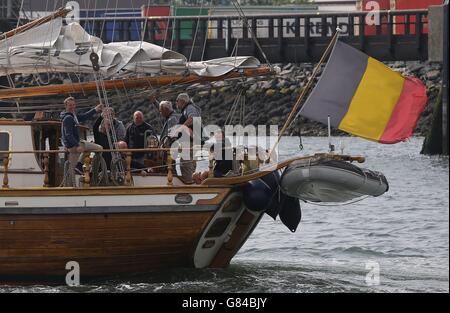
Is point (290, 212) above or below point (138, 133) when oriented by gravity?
below

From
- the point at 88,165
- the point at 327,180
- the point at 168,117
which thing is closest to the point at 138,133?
the point at 168,117

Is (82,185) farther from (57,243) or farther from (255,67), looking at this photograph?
(255,67)

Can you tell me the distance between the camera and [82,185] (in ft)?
78.2

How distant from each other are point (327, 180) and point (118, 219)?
3253 millimetres

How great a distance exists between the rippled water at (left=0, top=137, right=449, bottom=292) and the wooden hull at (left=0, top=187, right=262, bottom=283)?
0.90ft

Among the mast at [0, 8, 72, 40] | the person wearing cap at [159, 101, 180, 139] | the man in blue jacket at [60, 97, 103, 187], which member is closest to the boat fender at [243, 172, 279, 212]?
the person wearing cap at [159, 101, 180, 139]

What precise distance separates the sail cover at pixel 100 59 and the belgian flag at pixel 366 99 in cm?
299

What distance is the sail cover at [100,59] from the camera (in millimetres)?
25672

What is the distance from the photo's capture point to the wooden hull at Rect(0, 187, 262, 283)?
23516mm

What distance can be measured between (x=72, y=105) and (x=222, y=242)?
3244 millimetres

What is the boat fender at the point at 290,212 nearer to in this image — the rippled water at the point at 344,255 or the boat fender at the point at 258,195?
the boat fender at the point at 258,195

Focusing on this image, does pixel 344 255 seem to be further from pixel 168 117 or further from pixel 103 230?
pixel 103 230

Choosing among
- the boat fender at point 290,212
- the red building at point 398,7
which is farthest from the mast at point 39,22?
the red building at point 398,7

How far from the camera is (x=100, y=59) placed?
84.3 feet
